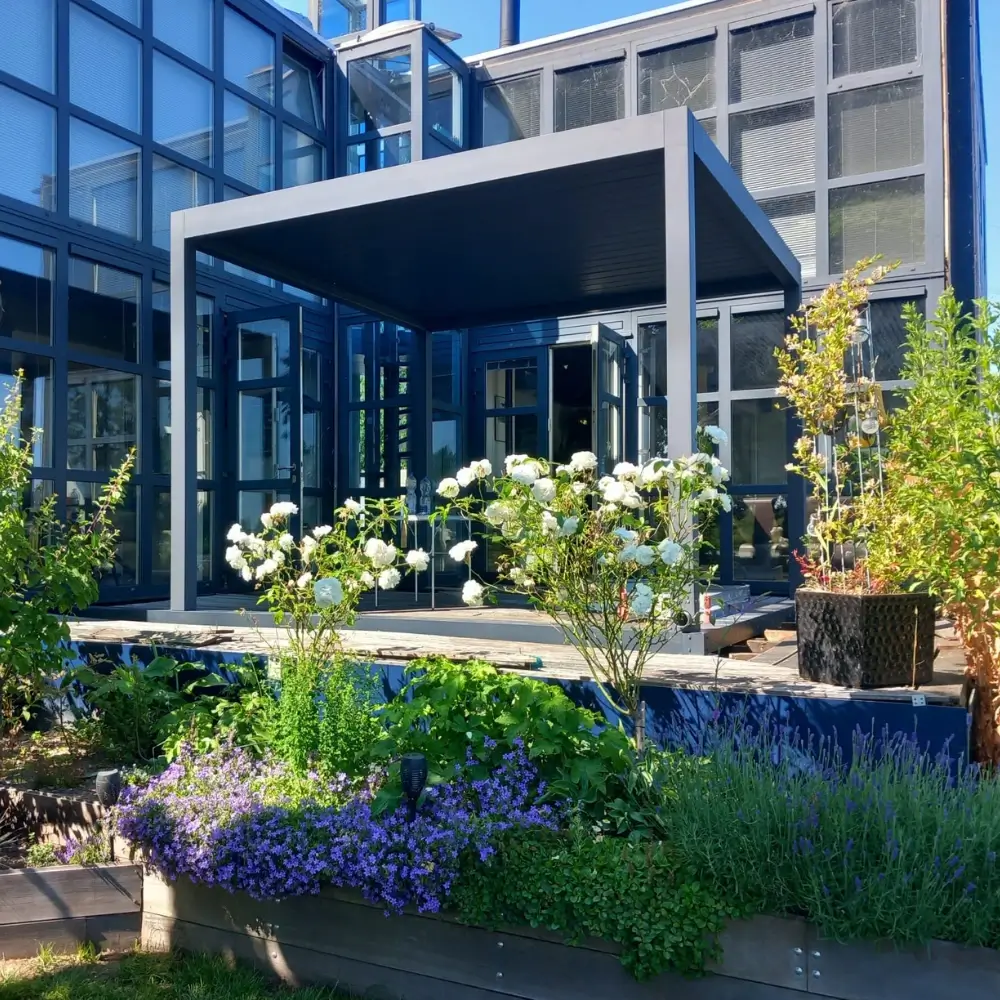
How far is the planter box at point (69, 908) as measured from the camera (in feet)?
10.3

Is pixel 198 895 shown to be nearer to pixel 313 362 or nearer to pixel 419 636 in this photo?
pixel 419 636

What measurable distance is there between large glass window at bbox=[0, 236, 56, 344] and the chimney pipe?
7.03m

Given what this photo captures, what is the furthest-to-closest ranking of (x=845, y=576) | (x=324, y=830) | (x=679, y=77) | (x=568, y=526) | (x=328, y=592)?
(x=679, y=77), (x=845, y=576), (x=328, y=592), (x=568, y=526), (x=324, y=830)

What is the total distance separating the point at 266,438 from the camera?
369 inches

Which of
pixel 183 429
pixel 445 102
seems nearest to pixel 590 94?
pixel 445 102

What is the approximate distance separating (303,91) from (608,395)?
5.02m

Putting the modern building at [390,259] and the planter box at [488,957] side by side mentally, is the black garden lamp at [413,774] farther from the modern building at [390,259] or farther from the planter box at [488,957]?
the modern building at [390,259]

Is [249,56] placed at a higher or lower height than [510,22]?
lower

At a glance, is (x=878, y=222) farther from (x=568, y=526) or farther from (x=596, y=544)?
(x=568, y=526)

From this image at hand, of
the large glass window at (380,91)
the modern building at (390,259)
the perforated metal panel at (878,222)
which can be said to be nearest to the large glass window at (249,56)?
the modern building at (390,259)

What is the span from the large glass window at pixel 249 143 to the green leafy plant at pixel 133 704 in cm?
680

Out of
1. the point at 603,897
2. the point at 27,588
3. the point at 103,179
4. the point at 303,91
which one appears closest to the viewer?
the point at 603,897

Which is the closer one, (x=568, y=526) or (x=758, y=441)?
(x=568, y=526)

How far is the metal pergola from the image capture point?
15.0 ft
